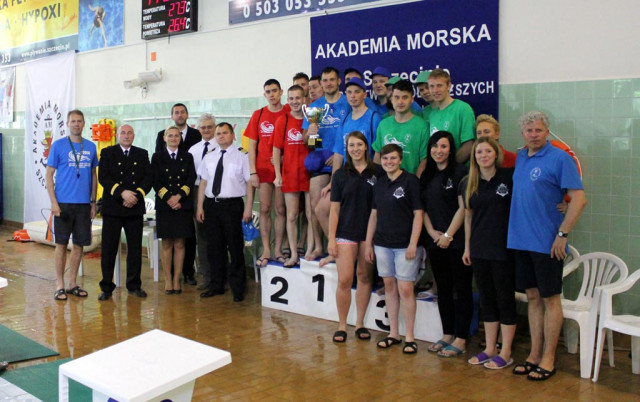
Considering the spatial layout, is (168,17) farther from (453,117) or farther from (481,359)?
(481,359)

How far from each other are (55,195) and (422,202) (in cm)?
373

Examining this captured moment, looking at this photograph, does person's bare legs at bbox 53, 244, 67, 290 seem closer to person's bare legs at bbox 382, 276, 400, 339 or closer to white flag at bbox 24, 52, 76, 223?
person's bare legs at bbox 382, 276, 400, 339

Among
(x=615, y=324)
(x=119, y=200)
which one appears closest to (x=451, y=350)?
(x=615, y=324)

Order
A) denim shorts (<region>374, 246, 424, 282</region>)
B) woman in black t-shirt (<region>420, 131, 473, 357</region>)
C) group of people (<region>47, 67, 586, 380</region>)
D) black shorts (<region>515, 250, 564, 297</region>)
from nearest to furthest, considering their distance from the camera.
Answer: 1. black shorts (<region>515, 250, 564, 297</region>)
2. group of people (<region>47, 67, 586, 380</region>)
3. woman in black t-shirt (<region>420, 131, 473, 357</region>)
4. denim shorts (<region>374, 246, 424, 282</region>)

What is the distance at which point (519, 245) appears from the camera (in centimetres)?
412

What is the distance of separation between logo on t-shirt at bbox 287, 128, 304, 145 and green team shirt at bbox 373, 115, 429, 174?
1.05 meters

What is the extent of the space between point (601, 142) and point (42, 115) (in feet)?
30.6

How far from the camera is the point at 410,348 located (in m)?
4.68

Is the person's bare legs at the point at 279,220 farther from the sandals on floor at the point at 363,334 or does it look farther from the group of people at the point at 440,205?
the sandals on floor at the point at 363,334

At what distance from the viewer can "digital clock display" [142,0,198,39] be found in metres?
8.22

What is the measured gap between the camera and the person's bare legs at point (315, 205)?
5.71 meters

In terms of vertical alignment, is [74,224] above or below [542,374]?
above

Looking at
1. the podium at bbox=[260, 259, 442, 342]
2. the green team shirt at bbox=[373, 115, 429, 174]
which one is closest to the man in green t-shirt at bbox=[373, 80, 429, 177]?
the green team shirt at bbox=[373, 115, 429, 174]

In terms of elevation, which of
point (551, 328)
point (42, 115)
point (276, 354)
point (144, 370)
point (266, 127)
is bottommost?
point (276, 354)
